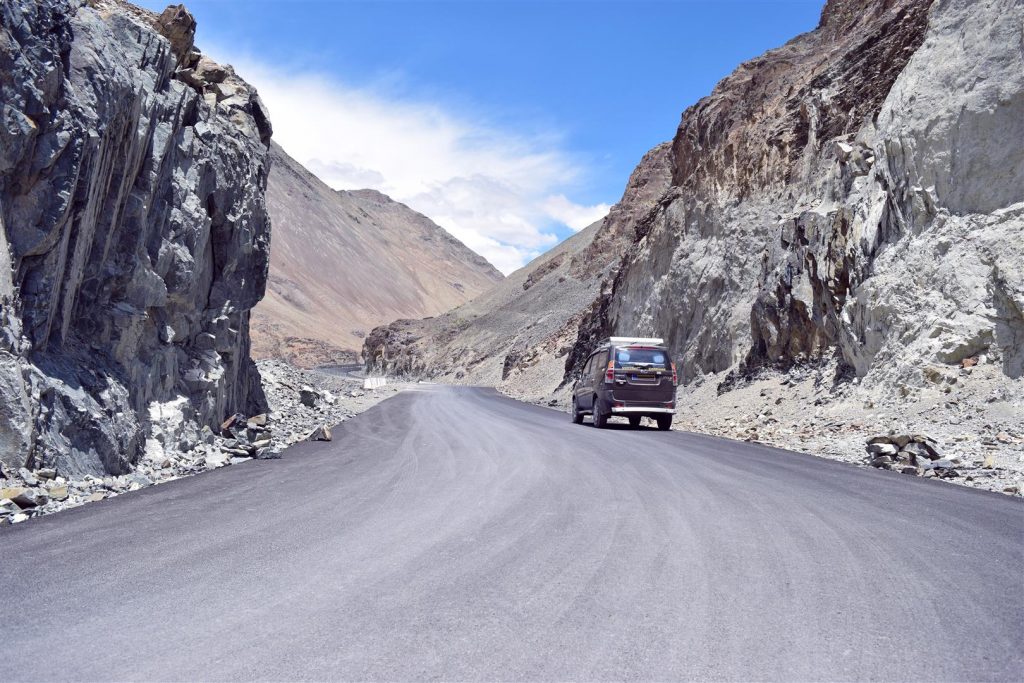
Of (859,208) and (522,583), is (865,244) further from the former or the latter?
(522,583)

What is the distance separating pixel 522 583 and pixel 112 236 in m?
10.1

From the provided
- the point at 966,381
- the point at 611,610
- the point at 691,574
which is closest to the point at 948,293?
the point at 966,381

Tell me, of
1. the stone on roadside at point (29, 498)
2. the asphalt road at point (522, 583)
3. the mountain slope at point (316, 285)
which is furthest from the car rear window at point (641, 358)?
the mountain slope at point (316, 285)

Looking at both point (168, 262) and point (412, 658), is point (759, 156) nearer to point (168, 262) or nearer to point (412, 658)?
point (168, 262)

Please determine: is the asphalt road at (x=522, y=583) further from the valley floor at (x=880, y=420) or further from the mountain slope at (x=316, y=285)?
the mountain slope at (x=316, y=285)

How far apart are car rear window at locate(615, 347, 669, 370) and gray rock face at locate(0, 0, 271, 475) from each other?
926 centimetres

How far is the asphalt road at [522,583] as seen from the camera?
362 centimetres

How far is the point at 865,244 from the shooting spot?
18828 millimetres

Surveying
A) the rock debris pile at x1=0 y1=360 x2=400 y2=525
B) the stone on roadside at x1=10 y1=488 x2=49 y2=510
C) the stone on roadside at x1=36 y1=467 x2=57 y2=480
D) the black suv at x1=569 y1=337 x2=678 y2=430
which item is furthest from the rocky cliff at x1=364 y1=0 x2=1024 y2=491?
the stone on roadside at x1=36 y1=467 x2=57 y2=480

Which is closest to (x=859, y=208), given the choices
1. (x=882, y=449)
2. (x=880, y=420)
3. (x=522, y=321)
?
(x=880, y=420)

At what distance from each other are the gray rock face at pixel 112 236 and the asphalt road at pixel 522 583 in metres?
2.45

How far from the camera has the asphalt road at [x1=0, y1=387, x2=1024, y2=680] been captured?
3.62m

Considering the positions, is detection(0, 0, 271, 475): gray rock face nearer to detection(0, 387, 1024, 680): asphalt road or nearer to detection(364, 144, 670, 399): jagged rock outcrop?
detection(0, 387, 1024, 680): asphalt road

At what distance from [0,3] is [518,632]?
29.8ft
